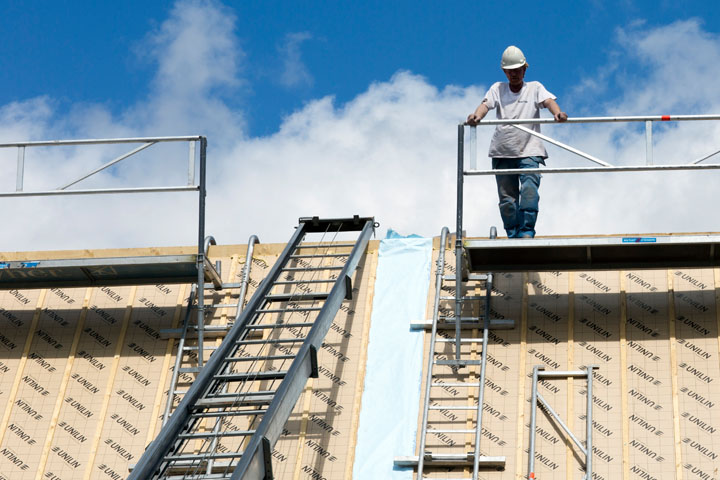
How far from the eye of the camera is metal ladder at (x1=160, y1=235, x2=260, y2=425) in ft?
37.9

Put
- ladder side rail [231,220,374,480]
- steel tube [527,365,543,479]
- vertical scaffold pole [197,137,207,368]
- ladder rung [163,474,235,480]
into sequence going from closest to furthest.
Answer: ladder side rail [231,220,374,480]
ladder rung [163,474,235,480]
steel tube [527,365,543,479]
vertical scaffold pole [197,137,207,368]

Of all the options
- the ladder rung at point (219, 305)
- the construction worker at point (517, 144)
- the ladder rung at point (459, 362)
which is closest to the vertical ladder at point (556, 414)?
the ladder rung at point (459, 362)

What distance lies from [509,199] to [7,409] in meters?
5.29

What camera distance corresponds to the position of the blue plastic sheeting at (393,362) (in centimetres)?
1066

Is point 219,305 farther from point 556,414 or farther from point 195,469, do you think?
point 556,414

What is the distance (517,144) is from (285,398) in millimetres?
4167

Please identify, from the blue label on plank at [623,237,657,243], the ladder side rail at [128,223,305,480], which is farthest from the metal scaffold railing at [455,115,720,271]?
the ladder side rail at [128,223,305,480]

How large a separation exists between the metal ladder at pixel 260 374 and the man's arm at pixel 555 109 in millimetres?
2300

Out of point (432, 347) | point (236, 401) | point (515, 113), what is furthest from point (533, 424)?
point (515, 113)

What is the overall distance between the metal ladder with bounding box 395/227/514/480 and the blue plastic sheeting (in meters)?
0.18

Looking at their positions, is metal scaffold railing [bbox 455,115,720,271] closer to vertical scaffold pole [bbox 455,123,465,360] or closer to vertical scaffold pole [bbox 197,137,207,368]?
vertical scaffold pole [bbox 455,123,465,360]

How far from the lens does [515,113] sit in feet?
40.5

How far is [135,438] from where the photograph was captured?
11.2 metres

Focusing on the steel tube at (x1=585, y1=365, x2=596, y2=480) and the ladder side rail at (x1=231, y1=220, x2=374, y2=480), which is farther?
the steel tube at (x1=585, y1=365, x2=596, y2=480)
